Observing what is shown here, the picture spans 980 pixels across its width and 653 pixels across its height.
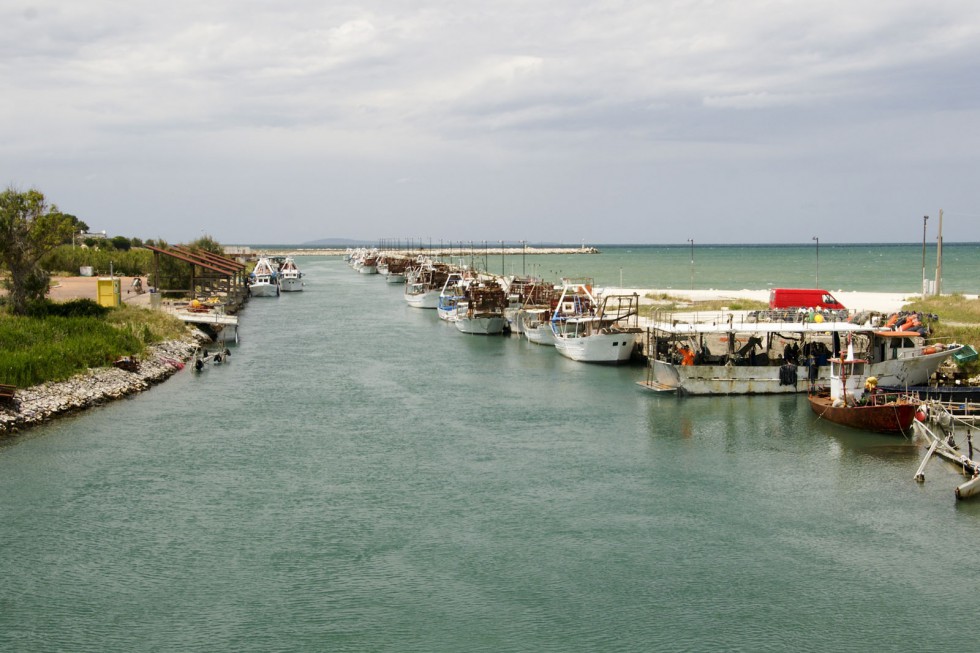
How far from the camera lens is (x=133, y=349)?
45344 millimetres

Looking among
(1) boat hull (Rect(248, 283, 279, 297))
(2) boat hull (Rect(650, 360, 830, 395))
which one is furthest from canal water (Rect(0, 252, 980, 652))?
(1) boat hull (Rect(248, 283, 279, 297))

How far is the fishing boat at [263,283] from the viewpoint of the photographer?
10738cm

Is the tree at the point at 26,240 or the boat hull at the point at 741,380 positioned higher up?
the tree at the point at 26,240

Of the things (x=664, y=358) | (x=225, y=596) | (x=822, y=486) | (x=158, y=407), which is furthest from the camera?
(x=664, y=358)

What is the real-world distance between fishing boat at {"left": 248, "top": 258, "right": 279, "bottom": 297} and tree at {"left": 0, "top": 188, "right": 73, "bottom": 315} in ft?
188

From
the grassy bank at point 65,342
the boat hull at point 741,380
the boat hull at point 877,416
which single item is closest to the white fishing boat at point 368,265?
the grassy bank at point 65,342

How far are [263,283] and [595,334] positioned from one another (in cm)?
6586

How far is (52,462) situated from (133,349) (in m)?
17.1

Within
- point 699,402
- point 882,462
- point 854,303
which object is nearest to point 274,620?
point 882,462

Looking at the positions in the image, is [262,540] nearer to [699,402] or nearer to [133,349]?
[699,402]

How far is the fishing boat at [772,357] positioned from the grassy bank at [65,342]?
25.9 m

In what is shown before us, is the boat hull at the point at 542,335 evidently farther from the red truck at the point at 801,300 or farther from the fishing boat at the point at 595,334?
the red truck at the point at 801,300

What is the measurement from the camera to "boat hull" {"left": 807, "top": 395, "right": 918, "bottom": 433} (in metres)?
32.4

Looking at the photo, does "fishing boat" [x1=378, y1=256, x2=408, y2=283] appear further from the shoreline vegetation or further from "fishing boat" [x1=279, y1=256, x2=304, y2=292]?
the shoreline vegetation
